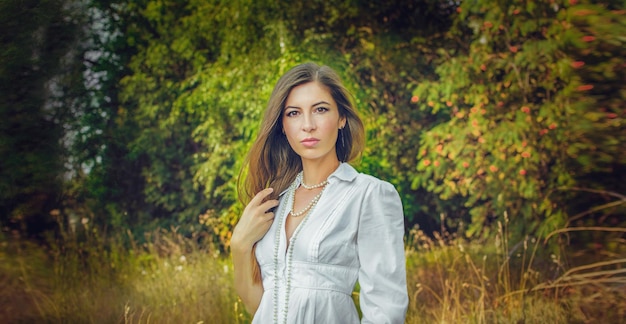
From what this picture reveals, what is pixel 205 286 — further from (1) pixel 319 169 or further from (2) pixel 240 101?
(1) pixel 319 169

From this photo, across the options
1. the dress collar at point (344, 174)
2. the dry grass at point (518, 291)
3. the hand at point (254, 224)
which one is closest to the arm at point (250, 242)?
the hand at point (254, 224)

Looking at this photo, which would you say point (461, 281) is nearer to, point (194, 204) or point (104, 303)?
point (104, 303)

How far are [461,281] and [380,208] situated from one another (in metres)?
2.66

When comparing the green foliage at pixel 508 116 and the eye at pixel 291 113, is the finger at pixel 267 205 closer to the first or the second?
the eye at pixel 291 113

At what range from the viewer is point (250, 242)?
7.61ft

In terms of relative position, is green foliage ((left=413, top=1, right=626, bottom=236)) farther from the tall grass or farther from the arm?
the arm

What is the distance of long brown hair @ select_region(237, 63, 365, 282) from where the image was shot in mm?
2279

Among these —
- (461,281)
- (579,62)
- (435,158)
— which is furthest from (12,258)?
(579,62)

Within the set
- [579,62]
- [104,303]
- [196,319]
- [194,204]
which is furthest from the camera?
[194,204]

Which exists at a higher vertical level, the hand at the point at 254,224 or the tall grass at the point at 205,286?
the hand at the point at 254,224

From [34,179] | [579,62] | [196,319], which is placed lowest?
[196,319]

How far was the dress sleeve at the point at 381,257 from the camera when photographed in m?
1.98

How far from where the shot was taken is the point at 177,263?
543 cm

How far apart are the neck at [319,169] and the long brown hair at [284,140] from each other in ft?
0.26
